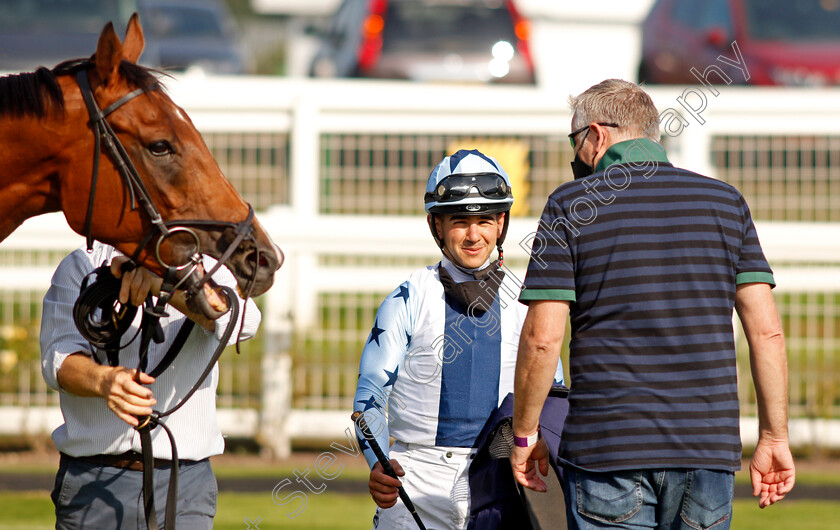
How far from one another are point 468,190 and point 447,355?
1.62 ft

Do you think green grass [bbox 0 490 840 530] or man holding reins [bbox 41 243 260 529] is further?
green grass [bbox 0 490 840 530]

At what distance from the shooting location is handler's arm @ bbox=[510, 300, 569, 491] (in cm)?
236

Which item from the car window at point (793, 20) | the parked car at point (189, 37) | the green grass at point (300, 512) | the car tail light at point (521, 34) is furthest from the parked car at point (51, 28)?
the car window at point (793, 20)

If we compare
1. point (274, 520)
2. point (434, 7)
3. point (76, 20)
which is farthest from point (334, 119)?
point (76, 20)

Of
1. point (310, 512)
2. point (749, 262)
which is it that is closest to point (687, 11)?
point (310, 512)

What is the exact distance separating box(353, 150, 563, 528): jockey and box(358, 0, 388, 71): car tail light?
714 centimetres

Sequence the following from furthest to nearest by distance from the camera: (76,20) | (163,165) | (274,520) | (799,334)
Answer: (76,20) → (799,334) → (274,520) → (163,165)

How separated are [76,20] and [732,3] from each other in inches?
277

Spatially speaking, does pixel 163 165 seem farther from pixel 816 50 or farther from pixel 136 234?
pixel 816 50

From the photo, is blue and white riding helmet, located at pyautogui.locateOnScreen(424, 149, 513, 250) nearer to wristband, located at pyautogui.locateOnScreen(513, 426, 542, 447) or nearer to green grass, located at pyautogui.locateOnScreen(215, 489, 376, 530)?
wristband, located at pyautogui.locateOnScreen(513, 426, 542, 447)

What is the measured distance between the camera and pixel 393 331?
9.16 ft

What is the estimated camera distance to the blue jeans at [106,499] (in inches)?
100

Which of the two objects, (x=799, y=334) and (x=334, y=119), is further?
(x=334, y=119)

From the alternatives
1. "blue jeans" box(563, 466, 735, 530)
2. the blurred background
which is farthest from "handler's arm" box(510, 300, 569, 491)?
the blurred background
